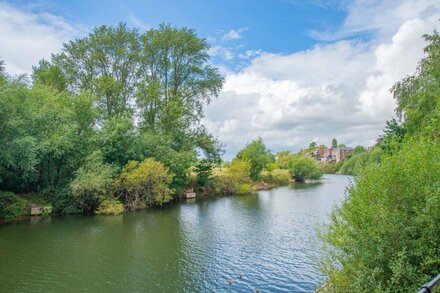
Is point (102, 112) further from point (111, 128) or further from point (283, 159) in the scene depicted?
point (283, 159)

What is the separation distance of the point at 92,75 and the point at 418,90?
35282 millimetres

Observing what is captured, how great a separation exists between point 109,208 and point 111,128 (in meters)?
8.74

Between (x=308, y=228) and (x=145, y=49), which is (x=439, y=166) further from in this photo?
(x=145, y=49)

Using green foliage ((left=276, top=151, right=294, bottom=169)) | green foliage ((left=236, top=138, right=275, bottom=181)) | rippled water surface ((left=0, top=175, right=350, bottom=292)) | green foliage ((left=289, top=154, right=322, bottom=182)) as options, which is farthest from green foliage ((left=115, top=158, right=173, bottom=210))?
green foliage ((left=276, top=151, right=294, bottom=169))

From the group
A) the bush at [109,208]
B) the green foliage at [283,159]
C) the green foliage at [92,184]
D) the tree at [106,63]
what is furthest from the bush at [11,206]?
the green foliage at [283,159]

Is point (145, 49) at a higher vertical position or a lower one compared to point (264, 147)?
higher

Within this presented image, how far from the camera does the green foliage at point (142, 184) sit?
2964 cm

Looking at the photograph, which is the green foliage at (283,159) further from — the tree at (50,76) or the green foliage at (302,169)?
the tree at (50,76)

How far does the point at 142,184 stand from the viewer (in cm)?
3036

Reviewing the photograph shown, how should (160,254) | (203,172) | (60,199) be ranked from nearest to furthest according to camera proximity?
(160,254) < (60,199) < (203,172)

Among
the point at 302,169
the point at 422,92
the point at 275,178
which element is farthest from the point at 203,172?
the point at 302,169

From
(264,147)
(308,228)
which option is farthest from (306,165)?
(308,228)

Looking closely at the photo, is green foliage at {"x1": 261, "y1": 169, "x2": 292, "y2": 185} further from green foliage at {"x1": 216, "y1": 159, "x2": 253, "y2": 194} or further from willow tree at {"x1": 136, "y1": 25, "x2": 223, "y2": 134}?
willow tree at {"x1": 136, "y1": 25, "x2": 223, "y2": 134}

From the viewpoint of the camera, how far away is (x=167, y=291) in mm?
11352
